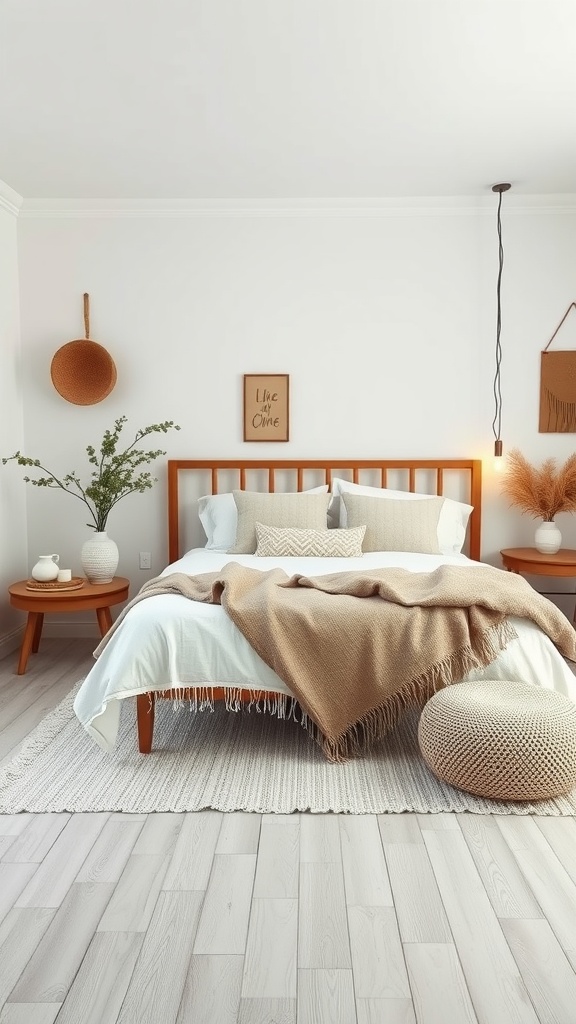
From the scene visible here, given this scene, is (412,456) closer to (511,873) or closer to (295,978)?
(511,873)

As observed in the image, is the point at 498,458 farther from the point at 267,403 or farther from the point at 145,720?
the point at 145,720

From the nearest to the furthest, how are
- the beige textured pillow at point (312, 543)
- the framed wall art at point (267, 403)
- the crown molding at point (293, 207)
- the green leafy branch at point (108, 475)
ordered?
the beige textured pillow at point (312, 543)
the green leafy branch at point (108, 475)
the crown molding at point (293, 207)
the framed wall art at point (267, 403)

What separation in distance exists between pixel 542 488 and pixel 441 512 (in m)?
0.57

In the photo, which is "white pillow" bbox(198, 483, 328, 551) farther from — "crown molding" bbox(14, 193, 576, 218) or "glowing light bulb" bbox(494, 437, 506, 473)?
"crown molding" bbox(14, 193, 576, 218)

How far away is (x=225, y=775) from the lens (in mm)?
2650

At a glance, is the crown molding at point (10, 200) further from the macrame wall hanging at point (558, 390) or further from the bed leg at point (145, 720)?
the macrame wall hanging at point (558, 390)

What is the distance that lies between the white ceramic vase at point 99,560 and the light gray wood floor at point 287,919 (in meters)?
1.96

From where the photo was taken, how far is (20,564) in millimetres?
4566

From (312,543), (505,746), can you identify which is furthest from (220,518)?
(505,746)

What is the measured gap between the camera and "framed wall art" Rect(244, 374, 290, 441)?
4551 millimetres

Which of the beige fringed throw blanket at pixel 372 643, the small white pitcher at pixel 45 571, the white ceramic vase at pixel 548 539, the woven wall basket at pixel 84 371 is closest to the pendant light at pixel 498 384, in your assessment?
the white ceramic vase at pixel 548 539

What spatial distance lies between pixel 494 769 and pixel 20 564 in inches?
123

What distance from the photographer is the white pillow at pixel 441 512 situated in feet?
13.8

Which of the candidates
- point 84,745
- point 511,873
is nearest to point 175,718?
point 84,745
